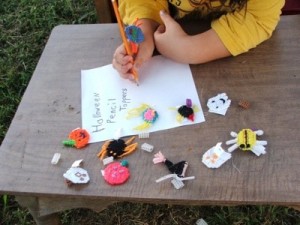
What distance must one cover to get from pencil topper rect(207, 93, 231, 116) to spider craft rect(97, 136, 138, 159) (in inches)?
6.3

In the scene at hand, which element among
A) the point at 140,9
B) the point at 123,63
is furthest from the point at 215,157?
the point at 140,9

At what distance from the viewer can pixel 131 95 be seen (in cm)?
84

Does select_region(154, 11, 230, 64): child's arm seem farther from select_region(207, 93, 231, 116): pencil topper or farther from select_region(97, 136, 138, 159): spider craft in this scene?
select_region(97, 136, 138, 159): spider craft

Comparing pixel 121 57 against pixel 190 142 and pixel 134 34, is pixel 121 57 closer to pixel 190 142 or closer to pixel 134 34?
pixel 134 34

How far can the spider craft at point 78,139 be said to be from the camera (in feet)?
2.50

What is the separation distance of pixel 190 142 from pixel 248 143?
100mm

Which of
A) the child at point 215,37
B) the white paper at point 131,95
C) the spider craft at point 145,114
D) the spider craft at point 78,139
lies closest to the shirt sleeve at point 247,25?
the child at point 215,37

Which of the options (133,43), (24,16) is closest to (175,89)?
(133,43)

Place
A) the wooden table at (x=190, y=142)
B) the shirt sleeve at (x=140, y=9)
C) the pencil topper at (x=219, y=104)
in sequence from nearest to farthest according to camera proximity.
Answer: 1. the wooden table at (x=190, y=142)
2. the pencil topper at (x=219, y=104)
3. the shirt sleeve at (x=140, y=9)

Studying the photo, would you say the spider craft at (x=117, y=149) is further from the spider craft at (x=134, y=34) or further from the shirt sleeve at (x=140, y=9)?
the shirt sleeve at (x=140, y=9)

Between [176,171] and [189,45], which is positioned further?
[189,45]

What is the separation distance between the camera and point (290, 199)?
2.14 feet

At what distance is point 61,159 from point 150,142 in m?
0.16

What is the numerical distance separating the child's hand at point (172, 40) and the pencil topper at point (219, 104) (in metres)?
0.12
